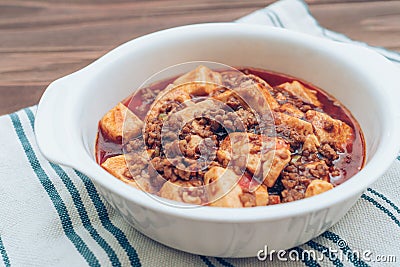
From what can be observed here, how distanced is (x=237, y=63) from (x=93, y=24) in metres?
1.27

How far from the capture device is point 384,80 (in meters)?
1.84

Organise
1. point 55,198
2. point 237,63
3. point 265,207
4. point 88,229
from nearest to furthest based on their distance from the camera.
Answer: point 265,207 < point 88,229 < point 55,198 < point 237,63

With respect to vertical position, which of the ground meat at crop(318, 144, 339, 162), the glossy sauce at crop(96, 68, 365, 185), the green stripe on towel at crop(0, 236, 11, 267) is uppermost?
the ground meat at crop(318, 144, 339, 162)

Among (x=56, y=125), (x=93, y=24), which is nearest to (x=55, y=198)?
(x=56, y=125)

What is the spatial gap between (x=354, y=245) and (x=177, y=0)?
214 cm

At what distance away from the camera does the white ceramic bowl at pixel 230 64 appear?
1.38m

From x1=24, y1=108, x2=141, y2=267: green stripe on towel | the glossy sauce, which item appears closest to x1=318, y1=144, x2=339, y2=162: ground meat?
the glossy sauce

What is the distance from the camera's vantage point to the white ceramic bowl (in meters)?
1.38

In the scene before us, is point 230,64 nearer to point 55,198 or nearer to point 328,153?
point 328,153

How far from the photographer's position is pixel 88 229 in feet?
5.81

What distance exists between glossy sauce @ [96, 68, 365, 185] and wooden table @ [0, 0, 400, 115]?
762 millimetres

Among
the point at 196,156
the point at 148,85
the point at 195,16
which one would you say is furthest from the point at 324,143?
the point at 195,16

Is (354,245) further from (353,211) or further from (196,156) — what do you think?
(196,156)

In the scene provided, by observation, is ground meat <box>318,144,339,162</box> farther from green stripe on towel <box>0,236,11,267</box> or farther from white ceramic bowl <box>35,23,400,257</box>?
green stripe on towel <box>0,236,11,267</box>
